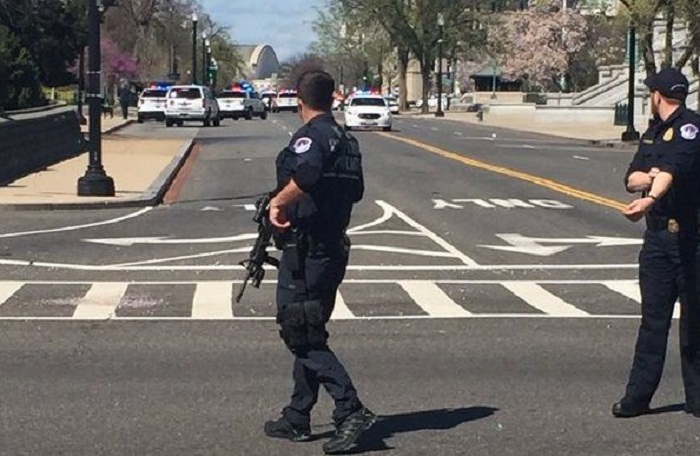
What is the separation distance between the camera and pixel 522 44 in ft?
349

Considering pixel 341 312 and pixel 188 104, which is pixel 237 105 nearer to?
pixel 188 104

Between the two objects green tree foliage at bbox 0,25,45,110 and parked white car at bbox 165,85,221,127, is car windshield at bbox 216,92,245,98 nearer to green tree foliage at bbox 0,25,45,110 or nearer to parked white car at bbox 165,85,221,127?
parked white car at bbox 165,85,221,127

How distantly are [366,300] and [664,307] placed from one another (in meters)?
5.21

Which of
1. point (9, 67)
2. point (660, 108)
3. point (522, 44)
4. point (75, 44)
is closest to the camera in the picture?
point (660, 108)

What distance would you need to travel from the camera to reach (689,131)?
7562 mm

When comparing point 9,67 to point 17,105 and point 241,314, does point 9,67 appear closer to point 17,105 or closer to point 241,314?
point 17,105

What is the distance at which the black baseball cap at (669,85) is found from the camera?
302 inches

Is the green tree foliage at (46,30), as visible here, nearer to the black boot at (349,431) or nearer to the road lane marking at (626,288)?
the road lane marking at (626,288)

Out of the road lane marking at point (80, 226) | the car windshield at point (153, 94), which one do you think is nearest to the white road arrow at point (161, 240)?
the road lane marking at point (80, 226)

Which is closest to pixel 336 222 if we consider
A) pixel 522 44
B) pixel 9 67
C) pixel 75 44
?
pixel 9 67

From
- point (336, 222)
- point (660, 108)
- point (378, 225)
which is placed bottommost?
point (378, 225)

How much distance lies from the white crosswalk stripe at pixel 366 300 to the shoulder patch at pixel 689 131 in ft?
14.4

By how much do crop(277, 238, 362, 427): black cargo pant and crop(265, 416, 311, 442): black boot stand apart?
0.13 meters

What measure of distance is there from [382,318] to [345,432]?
465 centimetres
